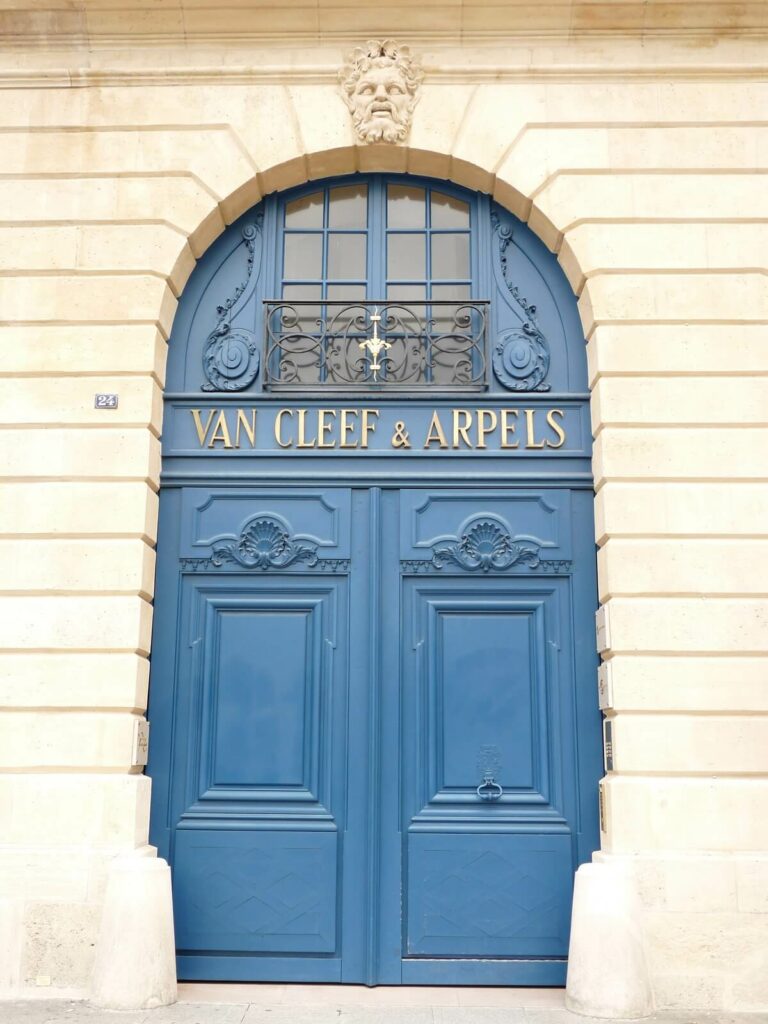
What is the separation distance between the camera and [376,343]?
750 cm

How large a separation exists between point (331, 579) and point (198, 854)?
2.08 meters

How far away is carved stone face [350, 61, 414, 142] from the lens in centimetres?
756

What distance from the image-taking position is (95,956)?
20.6 ft

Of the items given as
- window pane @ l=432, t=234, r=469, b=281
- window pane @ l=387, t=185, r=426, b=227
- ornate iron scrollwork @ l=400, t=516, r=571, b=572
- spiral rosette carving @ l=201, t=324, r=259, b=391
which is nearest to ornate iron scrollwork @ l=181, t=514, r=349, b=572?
ornate iron scrollwork @ l=400, t=516, r=571, b=572

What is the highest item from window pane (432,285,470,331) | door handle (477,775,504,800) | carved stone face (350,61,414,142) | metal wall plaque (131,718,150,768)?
carved stone face (350,61,414,142)

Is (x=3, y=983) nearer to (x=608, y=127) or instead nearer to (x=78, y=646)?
(x=78, y=646)

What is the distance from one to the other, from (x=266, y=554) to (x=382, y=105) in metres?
3.47

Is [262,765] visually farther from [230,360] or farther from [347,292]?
[347,292]

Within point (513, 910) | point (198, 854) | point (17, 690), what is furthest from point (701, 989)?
point (17, 690)

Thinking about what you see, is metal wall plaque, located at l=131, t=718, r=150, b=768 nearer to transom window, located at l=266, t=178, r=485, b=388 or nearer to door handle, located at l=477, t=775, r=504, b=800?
door handle, located at l=477, t=775, r=504, b=800

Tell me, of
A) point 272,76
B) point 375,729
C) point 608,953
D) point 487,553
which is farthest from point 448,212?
point 608,953

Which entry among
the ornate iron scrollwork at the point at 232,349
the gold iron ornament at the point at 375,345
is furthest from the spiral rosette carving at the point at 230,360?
the gold iron ornament at the point at 375,345

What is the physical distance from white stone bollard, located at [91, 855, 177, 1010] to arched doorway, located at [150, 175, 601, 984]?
21.8 inches

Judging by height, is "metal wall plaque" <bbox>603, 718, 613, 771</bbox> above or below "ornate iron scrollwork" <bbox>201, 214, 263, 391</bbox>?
below
